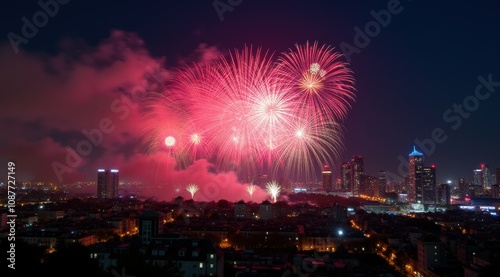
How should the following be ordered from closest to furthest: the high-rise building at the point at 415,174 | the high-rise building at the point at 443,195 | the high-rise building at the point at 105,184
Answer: the high-rise building at the point at 105,184
the high-rise building at the point at 443,195
the high-rise building at the point at 415,174

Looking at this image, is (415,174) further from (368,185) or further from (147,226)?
(147,226)

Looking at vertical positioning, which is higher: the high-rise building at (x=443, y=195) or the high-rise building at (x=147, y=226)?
the high-rise building at (x=147, y=226)

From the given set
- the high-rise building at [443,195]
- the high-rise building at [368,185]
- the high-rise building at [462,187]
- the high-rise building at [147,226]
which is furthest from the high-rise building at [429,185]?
the high-rise building at [147,226]

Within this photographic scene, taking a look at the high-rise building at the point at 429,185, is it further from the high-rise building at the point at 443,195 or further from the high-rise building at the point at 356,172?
the high-rise building at the point at 356,172

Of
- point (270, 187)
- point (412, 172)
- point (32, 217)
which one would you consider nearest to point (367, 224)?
point (270, 187)

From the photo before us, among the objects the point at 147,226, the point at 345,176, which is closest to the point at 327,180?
the point at 345,176

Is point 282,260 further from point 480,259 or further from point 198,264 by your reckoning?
point 480,259

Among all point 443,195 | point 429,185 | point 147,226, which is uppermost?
point 429,185
